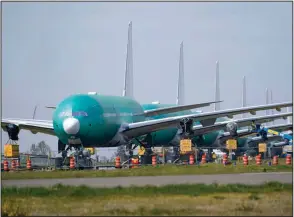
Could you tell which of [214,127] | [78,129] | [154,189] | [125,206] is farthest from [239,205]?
[214,127]

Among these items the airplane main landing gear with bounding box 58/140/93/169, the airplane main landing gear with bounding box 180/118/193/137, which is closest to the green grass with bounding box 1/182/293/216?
the airplane main landing gear with bounding box 58/140/93/169

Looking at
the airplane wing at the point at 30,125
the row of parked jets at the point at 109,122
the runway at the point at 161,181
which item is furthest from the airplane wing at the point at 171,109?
the runway at the point at 161,181

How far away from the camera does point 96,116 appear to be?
53.9 meters

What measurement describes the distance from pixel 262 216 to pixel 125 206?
3998 mm

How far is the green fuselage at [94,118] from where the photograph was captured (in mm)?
51656

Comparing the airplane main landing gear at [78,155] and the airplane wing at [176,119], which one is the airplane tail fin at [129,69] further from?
the airplane main landing gear at [78,155]

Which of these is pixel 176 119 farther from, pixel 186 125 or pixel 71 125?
pixel 71 125

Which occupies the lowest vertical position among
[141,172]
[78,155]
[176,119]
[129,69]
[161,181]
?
[161,181]

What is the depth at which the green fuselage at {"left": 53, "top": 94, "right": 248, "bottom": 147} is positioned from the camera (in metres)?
51.7

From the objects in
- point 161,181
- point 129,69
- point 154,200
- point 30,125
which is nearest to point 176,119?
point 30,125

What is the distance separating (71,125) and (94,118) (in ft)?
9.74

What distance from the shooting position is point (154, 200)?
19.9m

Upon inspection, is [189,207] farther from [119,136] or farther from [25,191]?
[119,136]

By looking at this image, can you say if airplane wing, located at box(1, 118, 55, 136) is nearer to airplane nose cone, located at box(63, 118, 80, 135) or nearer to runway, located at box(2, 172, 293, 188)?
airplane nose cone, located at box(63, 118, 80, 135)
